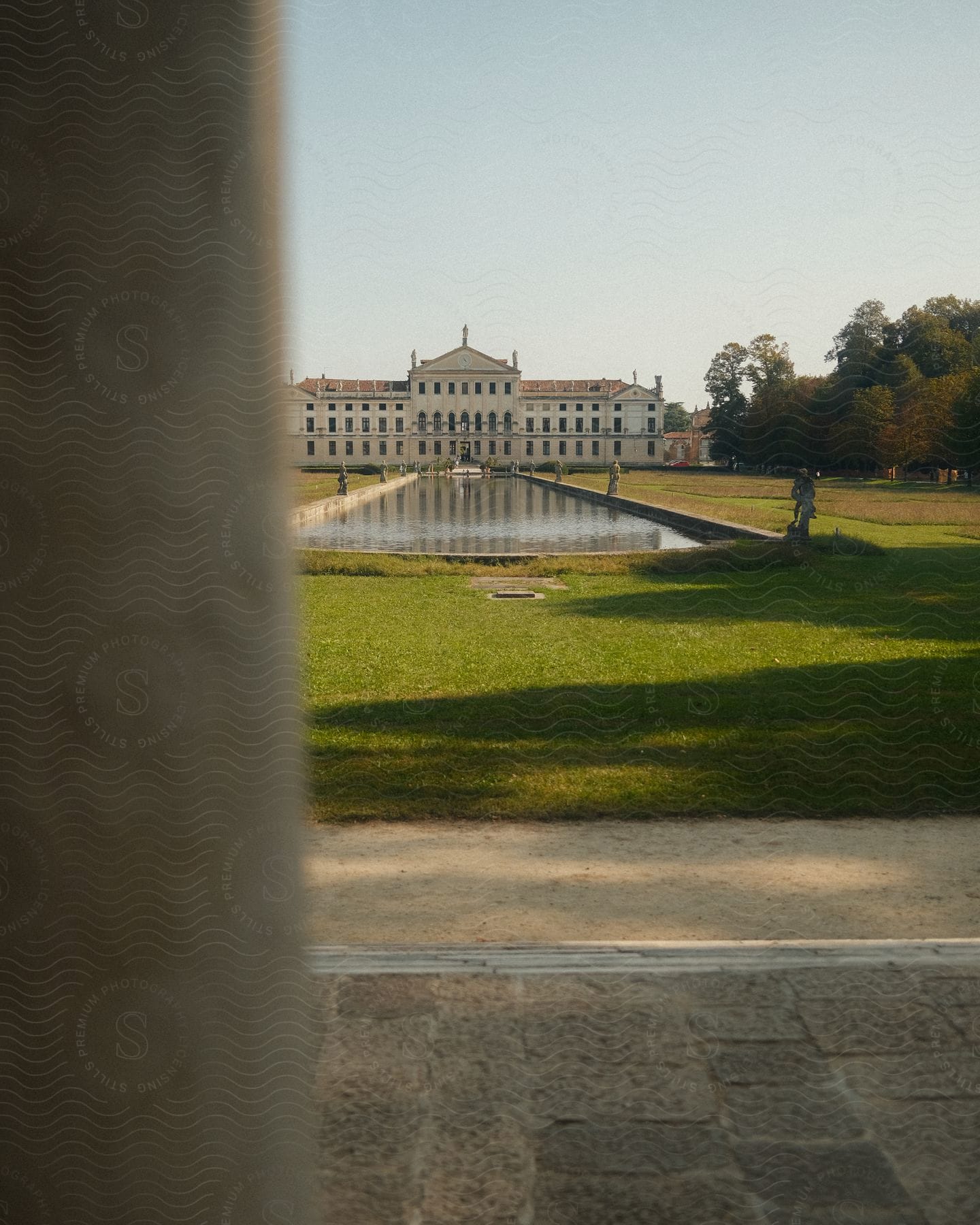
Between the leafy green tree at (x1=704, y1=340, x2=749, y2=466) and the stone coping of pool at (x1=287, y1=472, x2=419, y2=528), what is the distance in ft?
18.4

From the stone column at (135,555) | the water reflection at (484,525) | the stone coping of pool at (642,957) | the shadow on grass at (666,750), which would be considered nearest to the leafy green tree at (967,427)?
the shadow on grass at (666,750)

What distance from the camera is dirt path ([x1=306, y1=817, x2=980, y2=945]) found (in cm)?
257

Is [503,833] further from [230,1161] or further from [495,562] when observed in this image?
[495,562]

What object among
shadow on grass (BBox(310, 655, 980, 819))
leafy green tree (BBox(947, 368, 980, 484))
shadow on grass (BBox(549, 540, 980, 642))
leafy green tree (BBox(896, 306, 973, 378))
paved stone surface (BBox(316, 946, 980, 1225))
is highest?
leafy green tree (BBox(896, 306, 973, 378))

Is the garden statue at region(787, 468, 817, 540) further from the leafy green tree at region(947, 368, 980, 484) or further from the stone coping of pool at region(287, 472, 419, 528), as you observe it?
the stone coping of pool at region(287, 472, 419, 528)

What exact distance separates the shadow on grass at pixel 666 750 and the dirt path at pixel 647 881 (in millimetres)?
169

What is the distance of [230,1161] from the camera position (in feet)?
3.65

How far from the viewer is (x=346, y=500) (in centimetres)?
1684

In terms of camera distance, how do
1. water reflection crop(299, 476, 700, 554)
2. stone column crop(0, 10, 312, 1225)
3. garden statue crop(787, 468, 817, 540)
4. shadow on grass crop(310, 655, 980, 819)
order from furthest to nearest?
water reflection crop(299, 476, 700, 554) → garden statue crop(787, 468, 817, 540) → shadow on grass crop(310, 655, 980, 819) → stone column crop(0, 10, 312, 1225)

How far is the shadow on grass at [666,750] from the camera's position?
3.61 metres

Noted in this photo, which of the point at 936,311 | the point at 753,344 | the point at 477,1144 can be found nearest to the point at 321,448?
the point at 753,344

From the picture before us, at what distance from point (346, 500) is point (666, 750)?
1321cm

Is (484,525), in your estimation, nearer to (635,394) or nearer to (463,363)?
(635,394)

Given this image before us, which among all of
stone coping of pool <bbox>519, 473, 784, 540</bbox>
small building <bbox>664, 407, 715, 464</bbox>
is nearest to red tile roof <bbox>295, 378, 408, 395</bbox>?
small building <bbox>664, 407, 715, 464</bbox>
